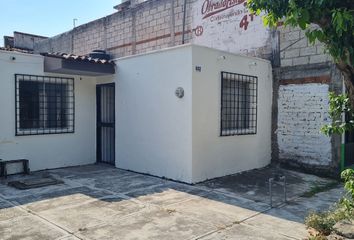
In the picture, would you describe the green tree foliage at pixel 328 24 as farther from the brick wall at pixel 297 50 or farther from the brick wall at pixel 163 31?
the brick wall at pixel 163 31

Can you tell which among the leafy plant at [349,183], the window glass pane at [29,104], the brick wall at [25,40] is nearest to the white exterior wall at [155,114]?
the window glass pane at [29,104]

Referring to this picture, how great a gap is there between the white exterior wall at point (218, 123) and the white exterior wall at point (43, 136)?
393 cm

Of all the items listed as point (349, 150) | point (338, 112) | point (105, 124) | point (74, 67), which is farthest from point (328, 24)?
point (105, 124)

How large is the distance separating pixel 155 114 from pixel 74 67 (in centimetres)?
240

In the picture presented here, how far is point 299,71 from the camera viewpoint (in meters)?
8.66

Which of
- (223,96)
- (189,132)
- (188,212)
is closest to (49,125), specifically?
(189,132)

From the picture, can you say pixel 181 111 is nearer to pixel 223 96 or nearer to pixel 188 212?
pixel 223 96

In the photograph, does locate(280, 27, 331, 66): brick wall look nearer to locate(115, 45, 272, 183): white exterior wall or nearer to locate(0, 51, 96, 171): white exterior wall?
locate(115, 45, 272, 183): white exterior wall

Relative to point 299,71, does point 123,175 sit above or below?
below

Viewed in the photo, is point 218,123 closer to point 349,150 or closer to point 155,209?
point 155,209

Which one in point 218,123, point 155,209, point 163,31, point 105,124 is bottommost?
point 155,209

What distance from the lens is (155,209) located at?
5383 mm

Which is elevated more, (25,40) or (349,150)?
(25,40)

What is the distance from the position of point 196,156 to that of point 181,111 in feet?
3.52
